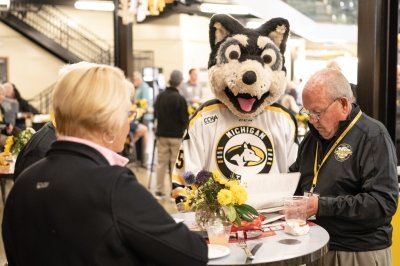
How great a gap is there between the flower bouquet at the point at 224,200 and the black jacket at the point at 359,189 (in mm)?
417

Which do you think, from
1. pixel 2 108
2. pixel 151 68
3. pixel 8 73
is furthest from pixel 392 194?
pixel 8 73

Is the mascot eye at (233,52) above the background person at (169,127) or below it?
above

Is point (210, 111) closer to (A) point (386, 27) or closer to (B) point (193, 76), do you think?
(A) point (386, 27)

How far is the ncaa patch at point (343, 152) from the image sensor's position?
259 cm

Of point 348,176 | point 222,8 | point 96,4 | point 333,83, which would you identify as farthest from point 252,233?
point 222,8

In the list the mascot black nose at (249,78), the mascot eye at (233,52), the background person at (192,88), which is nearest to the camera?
the mascot black nose at (249,78)

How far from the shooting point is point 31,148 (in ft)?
9.18

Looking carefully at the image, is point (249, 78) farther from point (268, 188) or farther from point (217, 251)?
point (217, 251)

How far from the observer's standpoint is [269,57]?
3.27 m

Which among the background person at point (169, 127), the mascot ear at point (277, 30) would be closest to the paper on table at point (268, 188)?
the mascot ear at point (277, 30)

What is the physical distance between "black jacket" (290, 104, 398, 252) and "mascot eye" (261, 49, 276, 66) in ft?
2.34

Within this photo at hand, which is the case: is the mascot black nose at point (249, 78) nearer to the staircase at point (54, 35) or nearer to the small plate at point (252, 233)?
the small plate at point (252, 233)

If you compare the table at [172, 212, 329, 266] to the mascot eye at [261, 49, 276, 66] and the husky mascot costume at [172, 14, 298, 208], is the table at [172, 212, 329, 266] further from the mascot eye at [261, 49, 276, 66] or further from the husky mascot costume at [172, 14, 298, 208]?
the mascot eye at [261, 49, 276, 66]

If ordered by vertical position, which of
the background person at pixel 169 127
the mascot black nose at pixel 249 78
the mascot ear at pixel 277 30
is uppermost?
the mascot ear at pixel 277 30
